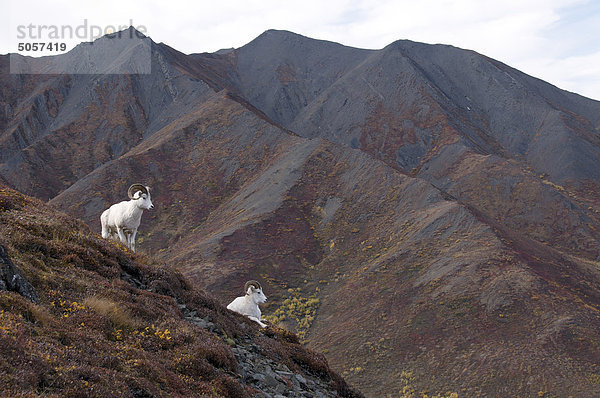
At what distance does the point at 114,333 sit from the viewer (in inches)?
331

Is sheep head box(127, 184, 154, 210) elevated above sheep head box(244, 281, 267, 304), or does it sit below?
above

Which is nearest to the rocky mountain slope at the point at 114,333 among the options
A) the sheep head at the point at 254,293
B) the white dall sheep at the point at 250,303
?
the white dall sheep at the point at 250,303

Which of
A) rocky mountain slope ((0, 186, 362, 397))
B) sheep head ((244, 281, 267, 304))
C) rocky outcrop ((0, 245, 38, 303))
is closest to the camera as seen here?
rocky mountain slope ((0, 186, 362, 397))

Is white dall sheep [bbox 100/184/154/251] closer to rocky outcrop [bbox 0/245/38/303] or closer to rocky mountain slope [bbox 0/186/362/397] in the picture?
rocky mountain slope [bbox 0/186/362/397]

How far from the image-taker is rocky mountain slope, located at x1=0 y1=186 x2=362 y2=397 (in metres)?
6.35

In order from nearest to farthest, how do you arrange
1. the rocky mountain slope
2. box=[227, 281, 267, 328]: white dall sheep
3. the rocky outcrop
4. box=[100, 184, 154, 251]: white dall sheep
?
the rocky mountain slope, the rocky outcrop, box=[100, 184, 154, 251]: white dall sheep, box=[227, 281, 267, 328]: white dall sheep

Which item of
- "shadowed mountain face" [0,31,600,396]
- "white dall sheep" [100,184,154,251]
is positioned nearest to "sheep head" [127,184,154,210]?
"white dall sheep" [100,184,154,251]

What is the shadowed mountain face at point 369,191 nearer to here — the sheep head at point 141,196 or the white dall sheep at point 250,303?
the white dall sheep at point 250,303

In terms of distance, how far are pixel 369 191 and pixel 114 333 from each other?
41813 millimetres

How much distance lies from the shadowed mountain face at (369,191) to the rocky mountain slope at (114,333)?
16.0 m

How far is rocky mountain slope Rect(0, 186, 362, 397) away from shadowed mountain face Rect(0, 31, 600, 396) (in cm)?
1602

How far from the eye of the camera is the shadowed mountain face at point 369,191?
1117 inches

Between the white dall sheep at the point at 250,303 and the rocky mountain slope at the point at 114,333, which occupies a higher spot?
the rocky mountain slope at the point at 114,333

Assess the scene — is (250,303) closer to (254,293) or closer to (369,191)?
(254,293)
